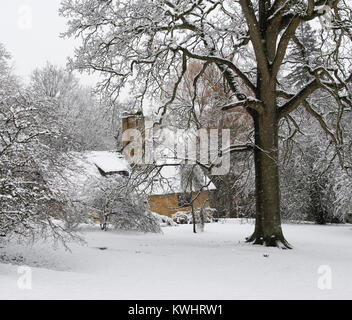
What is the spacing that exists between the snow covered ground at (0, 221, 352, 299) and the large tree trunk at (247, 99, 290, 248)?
2.05ft

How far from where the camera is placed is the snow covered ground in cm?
566

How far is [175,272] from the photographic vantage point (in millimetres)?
7965

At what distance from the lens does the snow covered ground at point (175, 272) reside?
223 inches

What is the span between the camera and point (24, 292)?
4.82 metres

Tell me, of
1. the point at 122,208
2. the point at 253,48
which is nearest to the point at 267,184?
the point at 253,48

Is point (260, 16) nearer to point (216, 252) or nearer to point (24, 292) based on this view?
point (216, 252)

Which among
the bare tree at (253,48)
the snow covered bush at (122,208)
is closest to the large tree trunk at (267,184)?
the bare tree at (253,48)

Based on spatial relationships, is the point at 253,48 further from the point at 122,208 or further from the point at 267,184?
the point at 122,208

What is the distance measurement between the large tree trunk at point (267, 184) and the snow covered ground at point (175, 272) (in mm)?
626

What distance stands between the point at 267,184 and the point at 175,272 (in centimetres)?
487

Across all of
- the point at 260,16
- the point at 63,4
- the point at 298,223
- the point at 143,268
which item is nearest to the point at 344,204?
the point at 298,223

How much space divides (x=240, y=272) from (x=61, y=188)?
4.46 meters

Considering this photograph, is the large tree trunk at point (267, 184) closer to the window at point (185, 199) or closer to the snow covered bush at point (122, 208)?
the window at point (185, 199)

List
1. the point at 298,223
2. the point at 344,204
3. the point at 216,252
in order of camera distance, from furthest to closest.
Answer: the point at 298,223 < the point at 344,204 < the point at 216,252
